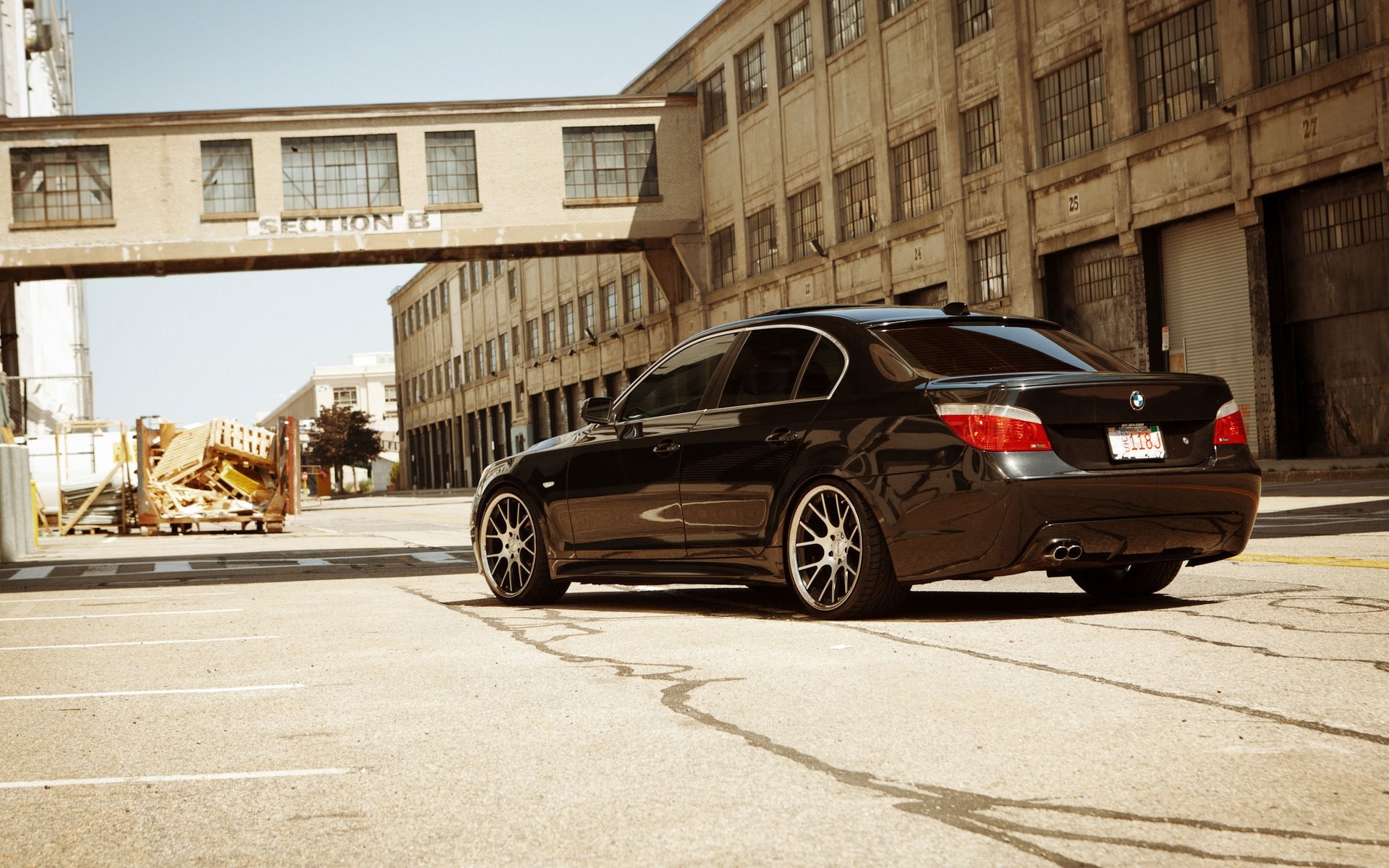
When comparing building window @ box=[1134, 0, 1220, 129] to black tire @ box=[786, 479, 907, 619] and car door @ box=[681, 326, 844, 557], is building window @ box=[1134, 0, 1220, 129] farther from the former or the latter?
black tire @ box=[786, 479, 907, 619]

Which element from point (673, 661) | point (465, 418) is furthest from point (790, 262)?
point (465, 418)

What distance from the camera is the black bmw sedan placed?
21.5 feet

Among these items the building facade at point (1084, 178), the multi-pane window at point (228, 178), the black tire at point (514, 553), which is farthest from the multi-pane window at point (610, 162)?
the black tire at point (514, 553)

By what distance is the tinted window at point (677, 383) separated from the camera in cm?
809

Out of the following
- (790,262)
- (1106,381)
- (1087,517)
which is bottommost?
(1087,517)

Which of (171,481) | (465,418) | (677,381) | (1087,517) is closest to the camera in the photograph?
(1087,517)

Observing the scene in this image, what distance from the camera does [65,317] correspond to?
6744cm

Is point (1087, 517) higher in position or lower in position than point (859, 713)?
higher

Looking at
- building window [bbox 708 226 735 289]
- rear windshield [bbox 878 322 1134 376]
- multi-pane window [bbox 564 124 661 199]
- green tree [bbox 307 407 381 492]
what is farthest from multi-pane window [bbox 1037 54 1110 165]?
green tree [bbox 307 407 381 492]

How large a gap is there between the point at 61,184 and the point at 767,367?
35513mm

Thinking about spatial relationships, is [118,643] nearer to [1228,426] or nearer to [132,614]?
[132,614]

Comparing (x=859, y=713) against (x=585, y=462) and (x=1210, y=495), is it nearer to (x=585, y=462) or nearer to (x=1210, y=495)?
(x=1210, y=495)

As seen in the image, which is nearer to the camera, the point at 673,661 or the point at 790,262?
the point at 673,661

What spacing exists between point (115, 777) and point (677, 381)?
4545mm
